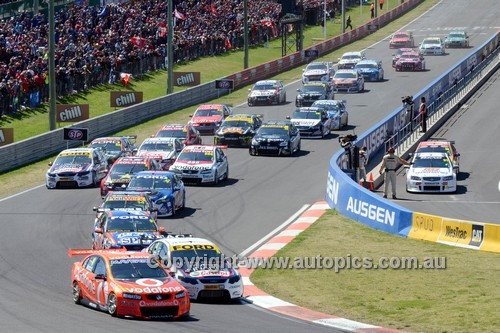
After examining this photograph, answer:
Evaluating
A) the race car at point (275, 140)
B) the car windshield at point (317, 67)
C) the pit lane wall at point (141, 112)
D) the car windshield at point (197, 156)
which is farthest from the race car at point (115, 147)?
the car windshield at point (317, 67)

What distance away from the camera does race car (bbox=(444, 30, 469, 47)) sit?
3637 inches

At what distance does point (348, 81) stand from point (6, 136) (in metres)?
27.2

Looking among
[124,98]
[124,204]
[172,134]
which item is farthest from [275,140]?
[124,204]

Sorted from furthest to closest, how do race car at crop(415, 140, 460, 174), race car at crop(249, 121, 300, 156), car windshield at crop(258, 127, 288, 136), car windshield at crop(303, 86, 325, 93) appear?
car windshield at crop(303, 86, 325, 93), car windshield at crop(258, 127, 288, 136), race car at crop(249, 121, 300, 156), race car at crop(415, 140, 460, 174)

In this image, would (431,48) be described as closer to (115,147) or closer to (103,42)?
(103,42)

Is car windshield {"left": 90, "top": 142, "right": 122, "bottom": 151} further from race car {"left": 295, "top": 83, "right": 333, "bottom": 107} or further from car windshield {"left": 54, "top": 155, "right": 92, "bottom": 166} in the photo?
race car {"left": 295, "top": 83, "right": 333, "bottom": 107}

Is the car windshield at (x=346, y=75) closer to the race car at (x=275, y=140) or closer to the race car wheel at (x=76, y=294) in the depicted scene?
the race car at (x=275, y=140)

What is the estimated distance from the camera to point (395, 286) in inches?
1041

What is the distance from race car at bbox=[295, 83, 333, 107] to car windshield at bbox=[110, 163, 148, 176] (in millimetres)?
23128

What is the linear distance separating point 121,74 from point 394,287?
4120 cm

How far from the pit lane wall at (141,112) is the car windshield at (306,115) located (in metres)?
9.23

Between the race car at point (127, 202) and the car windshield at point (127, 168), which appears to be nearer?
the race car at point (127, 202)

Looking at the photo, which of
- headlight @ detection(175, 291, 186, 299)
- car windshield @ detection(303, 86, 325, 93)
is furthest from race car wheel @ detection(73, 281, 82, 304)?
car windshield @ detection(303, 86, 325, 93)

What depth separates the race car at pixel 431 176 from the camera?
41.8 meters
